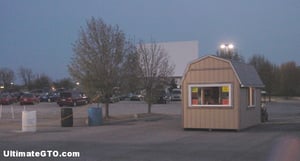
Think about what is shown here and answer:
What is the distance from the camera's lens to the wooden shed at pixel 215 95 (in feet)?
77.9

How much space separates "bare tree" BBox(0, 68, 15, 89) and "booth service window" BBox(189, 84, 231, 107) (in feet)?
363

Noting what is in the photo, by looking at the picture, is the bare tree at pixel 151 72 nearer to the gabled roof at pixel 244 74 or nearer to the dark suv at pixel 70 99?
the gabled roof at pixel 244 74

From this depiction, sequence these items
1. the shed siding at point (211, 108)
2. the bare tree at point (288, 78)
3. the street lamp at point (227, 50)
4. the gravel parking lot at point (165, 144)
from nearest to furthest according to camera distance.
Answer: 1. the gravel parking lot at point (165, 144)
2. the shed siding at point (211, 108)
3. the street lamp at point (227, 50)
4. the bare tree at point (288, 78)

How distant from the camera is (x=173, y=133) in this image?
75.3 ft

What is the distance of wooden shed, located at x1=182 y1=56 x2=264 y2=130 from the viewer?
23750 millimetres

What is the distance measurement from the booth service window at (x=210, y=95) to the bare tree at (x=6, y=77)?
11066 centimetres

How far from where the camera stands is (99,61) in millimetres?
31531

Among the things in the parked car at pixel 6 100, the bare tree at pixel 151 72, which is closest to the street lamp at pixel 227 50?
the bare tree at pixel 151 72

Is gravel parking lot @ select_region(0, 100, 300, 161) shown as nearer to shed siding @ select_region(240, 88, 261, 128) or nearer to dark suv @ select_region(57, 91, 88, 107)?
shed siding @ select_region(240, 88, 261, 128)

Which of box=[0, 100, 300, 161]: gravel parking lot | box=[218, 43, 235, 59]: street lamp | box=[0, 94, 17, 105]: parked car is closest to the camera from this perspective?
box=[0, 100, 300, 161]: gravel parking lot

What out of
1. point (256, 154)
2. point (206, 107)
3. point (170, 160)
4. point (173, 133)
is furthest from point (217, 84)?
point (170, 160)

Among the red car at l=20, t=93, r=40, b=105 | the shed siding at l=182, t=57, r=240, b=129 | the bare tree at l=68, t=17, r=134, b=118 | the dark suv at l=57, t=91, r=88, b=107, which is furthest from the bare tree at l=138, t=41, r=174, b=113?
the red car at l=20, t=93, r=40, b=105

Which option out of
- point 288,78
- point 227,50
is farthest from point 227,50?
point 288,78

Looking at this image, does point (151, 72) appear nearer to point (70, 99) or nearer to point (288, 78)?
point (70, 99)
